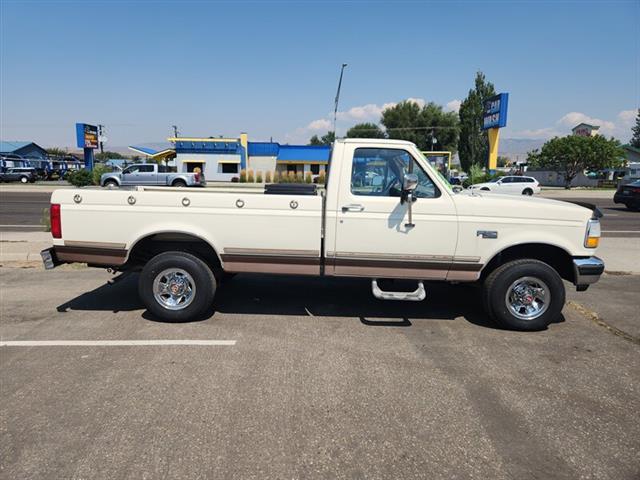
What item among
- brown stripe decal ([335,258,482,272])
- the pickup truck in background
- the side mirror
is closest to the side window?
the side mirror

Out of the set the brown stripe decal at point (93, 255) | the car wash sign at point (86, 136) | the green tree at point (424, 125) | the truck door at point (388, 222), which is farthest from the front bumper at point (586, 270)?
the green tree at point (424, 125)

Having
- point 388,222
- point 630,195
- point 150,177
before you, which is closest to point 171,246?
point 388,222

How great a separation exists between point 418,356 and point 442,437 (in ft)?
4.37

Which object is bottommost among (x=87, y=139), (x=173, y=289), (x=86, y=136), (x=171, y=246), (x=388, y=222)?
(x=173, y=289)

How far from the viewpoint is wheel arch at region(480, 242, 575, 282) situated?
16.7ft

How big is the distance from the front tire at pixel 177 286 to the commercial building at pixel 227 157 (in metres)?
48.6

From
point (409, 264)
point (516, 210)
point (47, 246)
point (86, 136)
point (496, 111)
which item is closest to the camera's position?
point (516, 210)

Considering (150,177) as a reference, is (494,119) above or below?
above

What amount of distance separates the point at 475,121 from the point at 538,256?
53114mm

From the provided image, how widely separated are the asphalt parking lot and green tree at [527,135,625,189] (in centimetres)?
4720

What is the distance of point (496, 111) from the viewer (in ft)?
127

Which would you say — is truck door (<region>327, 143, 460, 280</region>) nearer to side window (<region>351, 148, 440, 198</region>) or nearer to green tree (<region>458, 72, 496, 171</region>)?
side window (<region>351, 148, 440, 198</region>)

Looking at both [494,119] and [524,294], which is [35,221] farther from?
[494,119]

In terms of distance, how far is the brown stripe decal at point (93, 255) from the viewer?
5105 mm
